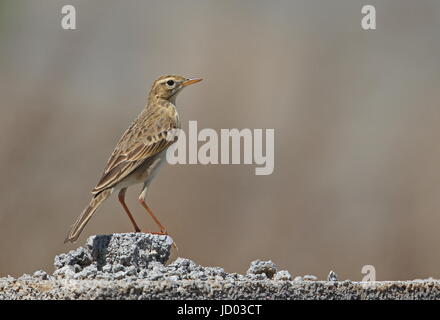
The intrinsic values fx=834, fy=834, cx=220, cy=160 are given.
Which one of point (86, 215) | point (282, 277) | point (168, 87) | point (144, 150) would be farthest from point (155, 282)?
point (168, 87)

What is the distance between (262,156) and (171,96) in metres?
2.30

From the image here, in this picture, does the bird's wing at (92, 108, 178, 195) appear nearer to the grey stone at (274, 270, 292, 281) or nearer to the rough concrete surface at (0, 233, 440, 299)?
the rough concrete surface at (0, 233, 440, 299)

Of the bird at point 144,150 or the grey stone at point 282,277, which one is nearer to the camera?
the grey stone at point 282,277

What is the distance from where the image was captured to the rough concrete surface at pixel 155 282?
304cm

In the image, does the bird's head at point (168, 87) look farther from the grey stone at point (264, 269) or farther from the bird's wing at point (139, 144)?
the grey stone at point (264, 269)

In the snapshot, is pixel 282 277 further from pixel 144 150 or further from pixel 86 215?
pixel 144 150

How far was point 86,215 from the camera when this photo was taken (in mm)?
5309

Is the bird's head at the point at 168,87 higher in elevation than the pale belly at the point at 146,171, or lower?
higher

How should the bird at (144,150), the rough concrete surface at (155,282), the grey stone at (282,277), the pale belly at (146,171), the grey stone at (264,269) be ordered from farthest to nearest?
the pale belly at (146,171) → the bird at (144,150) → the grey stone at (264,269) → the grey stone at (282,277) → the rough concrete surface at (155,282)

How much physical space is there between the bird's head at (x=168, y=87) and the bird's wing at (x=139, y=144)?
151mm

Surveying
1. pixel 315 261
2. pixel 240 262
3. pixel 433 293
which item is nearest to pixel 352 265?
pixel 315 261

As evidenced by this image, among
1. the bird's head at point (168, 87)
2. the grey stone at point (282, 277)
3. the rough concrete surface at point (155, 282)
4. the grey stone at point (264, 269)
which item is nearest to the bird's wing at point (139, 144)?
the bird's head at point (168, 87)

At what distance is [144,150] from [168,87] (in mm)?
728
